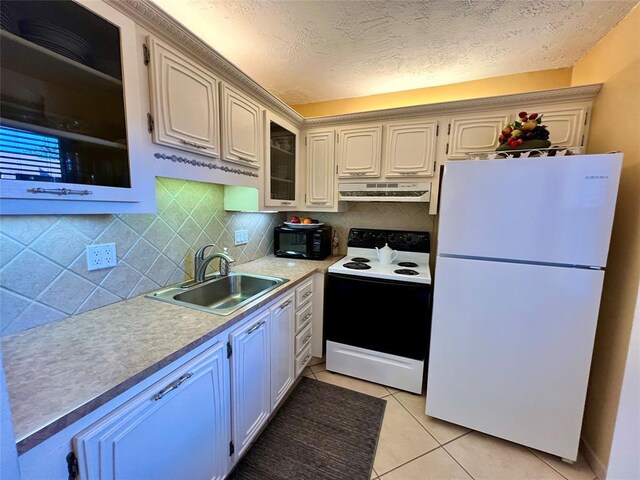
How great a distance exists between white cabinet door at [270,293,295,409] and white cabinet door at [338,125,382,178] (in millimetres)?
1258

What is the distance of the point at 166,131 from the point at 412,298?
1774mm

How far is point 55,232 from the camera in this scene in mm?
1058

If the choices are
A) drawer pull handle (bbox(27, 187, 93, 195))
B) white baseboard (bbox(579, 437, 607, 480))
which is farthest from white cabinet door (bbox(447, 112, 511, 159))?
drawer pull handle (bbox(27, 187, 93, 195))

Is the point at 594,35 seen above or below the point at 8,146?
above

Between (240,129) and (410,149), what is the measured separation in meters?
1.36

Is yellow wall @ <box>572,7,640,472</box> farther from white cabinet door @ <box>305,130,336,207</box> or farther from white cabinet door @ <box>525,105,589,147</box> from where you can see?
white cabinet door @ <box>305,130,336,207</box>

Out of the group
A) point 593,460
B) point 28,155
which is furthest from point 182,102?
point 593,460

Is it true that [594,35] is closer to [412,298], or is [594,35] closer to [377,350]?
[412,298]

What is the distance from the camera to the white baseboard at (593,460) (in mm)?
1359

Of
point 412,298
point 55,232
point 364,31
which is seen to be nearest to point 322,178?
point 364,31

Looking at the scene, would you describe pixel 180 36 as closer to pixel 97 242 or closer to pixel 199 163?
pixel 199 163

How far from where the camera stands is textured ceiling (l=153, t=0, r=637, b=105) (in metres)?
1.36

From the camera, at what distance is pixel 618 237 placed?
1.43 m

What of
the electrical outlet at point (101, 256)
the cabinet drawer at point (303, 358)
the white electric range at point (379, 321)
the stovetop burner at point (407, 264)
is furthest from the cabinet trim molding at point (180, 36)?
the cabinet drawer at point (303, 358)
